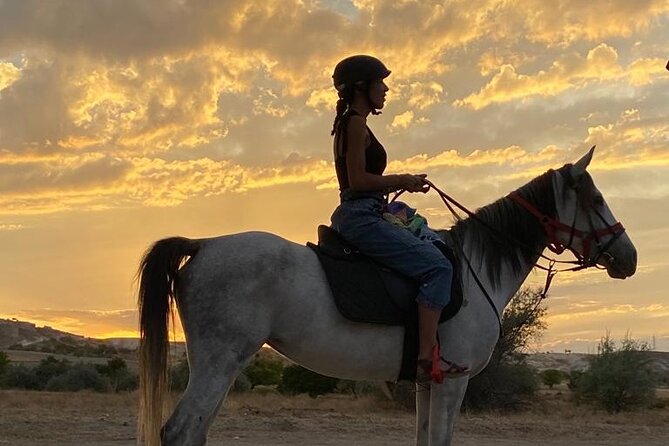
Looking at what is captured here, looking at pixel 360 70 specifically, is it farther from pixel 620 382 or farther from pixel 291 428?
pixel 620 382

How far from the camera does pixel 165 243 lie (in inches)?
215

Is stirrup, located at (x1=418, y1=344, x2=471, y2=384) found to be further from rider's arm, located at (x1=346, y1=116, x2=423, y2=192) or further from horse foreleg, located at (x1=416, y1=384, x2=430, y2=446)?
rider's arm, located at (x1=346, y1=116, x2=423, y2=192)

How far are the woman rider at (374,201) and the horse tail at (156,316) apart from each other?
1250 mm

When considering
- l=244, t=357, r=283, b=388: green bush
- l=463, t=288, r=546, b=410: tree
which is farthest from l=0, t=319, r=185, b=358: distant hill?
l=463, t=288, r=546, b=410: tree

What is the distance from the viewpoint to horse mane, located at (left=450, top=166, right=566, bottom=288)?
633cm

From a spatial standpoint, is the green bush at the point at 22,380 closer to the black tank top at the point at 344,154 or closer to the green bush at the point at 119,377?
the green bush at the point at 119,377

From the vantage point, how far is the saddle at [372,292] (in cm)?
546

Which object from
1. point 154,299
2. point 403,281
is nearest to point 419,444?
point 403,281

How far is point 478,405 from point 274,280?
58.8 feet

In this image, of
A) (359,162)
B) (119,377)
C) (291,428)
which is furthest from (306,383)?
(359,162)

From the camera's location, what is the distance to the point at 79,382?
27.8 metres

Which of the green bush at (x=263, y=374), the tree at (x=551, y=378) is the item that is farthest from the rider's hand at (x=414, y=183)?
the tree at (x=551, y=378)

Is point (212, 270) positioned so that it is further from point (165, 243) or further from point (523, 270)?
point (523, 270)

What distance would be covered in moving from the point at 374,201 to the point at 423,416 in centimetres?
168
